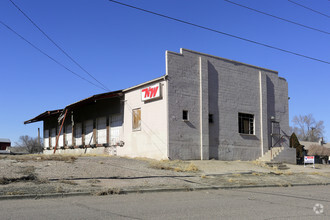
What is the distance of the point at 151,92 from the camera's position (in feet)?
79.4

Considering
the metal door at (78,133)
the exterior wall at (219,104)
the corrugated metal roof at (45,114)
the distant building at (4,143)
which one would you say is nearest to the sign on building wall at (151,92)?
the exterior wall at (219,104)

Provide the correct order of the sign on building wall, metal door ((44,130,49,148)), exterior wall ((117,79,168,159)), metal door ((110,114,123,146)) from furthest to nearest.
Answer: metal door ((44,130,49,148)) → metal door ((110,114,123,146)) → the sign on building wall → exterior wall ((117,79,168,159))

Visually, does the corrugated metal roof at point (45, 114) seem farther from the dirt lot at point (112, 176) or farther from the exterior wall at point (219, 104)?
the dirt lot at point (112, 176)

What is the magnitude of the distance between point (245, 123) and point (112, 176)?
15303 millimetres

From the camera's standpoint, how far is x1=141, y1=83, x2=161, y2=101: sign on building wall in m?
23.6

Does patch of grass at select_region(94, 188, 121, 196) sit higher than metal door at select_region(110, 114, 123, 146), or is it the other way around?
metal door at select_region(110, 114, 123, 146)

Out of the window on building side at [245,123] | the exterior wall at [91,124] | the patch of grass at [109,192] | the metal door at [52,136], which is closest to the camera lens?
the patch of grass at [109,192]

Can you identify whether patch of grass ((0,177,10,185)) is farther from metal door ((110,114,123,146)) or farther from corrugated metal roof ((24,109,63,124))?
corrugated metal roof ((24,109,63,124))

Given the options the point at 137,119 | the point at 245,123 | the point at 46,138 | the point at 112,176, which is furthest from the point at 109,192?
the point at 46,138

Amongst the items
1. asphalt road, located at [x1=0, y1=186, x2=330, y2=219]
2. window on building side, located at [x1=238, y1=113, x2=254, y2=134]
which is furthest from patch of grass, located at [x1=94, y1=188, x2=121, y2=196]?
window on building side, located at [x1=238, y1=113, x2=254, y2=134]

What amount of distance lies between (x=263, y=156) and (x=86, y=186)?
1870 cm

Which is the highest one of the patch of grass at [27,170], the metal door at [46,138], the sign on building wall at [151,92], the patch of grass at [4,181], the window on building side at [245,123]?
the sign on building wall at [151,92]

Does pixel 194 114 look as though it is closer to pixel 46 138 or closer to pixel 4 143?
pixel 46 138

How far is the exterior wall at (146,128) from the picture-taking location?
23250 mm
